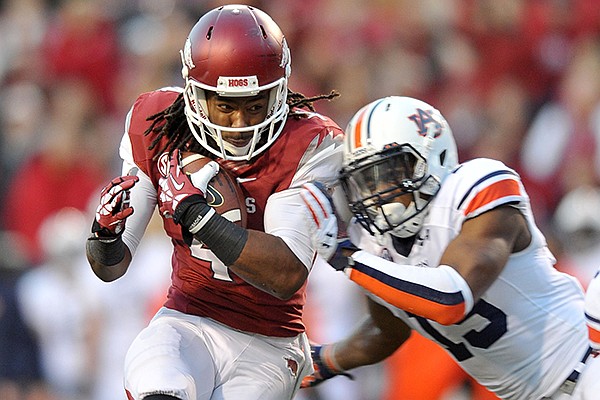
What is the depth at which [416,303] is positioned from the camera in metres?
3.89

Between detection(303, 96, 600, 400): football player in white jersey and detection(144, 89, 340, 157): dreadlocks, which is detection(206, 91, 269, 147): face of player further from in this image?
detection(303, 96, 600, 400): football player in white jersey

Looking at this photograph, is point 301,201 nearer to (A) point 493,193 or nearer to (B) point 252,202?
(B) point 252,202

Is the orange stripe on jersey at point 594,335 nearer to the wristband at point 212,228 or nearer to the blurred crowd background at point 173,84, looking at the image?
the wristband at point 212,228

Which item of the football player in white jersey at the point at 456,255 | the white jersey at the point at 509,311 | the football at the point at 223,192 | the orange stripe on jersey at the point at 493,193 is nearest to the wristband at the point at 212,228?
the football at the point at 223,192

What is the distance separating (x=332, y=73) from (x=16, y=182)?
2.24 m

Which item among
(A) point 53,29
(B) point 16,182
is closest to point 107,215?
(B) point 16,182

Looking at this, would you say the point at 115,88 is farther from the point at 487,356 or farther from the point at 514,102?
the point at 487,356

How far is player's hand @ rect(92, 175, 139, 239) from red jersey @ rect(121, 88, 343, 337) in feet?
1.02

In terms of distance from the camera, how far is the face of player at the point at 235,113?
4.05 meters

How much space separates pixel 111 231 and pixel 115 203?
16cm

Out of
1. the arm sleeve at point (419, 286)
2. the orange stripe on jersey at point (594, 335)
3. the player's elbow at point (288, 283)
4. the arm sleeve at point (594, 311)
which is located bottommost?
the player's elbow at point (288, 283)

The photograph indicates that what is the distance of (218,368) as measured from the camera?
4156mm

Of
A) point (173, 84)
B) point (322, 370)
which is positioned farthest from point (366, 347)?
point (173, 84)

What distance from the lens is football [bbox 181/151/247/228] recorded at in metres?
4.04
